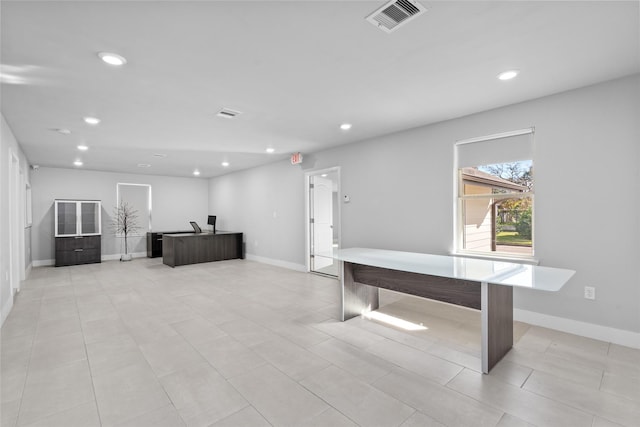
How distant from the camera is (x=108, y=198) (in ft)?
27.0

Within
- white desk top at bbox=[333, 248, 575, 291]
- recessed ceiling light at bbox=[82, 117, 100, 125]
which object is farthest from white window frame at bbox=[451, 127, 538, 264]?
recessed ceiling light at bbox=[82, 117, 100, 125]

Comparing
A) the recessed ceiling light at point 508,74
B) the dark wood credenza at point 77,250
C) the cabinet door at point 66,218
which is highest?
the recessed ceiling light at point 508,74

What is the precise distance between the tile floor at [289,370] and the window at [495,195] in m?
0.91

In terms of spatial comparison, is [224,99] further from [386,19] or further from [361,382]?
[361,382]

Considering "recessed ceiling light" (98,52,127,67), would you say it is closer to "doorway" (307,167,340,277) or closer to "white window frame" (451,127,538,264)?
"white window frame" (451,127,538,264)

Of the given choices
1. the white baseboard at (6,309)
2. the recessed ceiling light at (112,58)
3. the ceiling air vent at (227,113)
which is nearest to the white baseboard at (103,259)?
the white baseboard at (6,309)

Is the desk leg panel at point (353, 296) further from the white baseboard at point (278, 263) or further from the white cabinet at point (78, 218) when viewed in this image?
the white cabinet at point (78, 218)

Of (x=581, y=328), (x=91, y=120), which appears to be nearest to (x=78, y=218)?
(x=91, y=120)

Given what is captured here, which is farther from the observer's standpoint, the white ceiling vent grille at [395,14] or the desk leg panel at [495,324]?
the desk leg panel at [495,324]

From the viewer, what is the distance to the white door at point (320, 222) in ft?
20.4

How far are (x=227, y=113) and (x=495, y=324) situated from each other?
3550mm

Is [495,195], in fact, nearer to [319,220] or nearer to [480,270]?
[480,270]

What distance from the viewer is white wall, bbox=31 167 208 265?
7.33 m

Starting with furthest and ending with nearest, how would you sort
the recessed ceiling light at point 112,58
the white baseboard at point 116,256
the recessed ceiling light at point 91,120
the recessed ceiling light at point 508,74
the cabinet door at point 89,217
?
the white baseboard at point 116,256
the cabinet door at point 89,217
the recessed ceiling light at point 91,120
the recessed ceiling light at point 508,74
the recessed ceiling light at point 112,58
